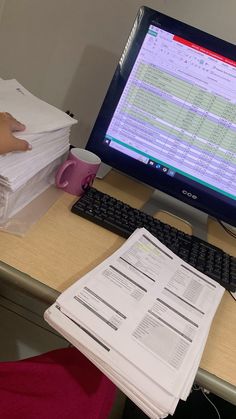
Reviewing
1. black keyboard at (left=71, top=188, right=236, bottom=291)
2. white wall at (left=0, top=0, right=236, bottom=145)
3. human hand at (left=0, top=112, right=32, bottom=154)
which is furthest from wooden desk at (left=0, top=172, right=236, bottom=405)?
white wall at (left=0, top=0, right=236, bottom=145)

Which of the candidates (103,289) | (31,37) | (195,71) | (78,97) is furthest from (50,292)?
(31,37)

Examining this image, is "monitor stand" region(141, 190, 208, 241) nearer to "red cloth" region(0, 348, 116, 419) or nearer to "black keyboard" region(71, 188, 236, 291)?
"black keyboard" region(71, 188, 236, 291)

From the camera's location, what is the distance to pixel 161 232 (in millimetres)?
1004

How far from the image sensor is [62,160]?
1079 mm

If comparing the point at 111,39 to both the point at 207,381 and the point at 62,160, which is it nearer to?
the point at 62,160

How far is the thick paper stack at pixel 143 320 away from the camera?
0.64 metres

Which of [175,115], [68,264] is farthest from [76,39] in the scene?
[68,264]

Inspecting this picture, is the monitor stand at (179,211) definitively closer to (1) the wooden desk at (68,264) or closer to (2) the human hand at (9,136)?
(1) the wooden desk at (68,264)

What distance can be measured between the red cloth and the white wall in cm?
83

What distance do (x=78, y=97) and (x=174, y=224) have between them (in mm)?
512

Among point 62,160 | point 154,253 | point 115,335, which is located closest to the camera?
point 115,335

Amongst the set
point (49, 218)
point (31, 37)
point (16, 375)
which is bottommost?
point (16, 375)

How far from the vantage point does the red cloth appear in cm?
66

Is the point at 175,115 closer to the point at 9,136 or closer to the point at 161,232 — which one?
the point at 161,232
